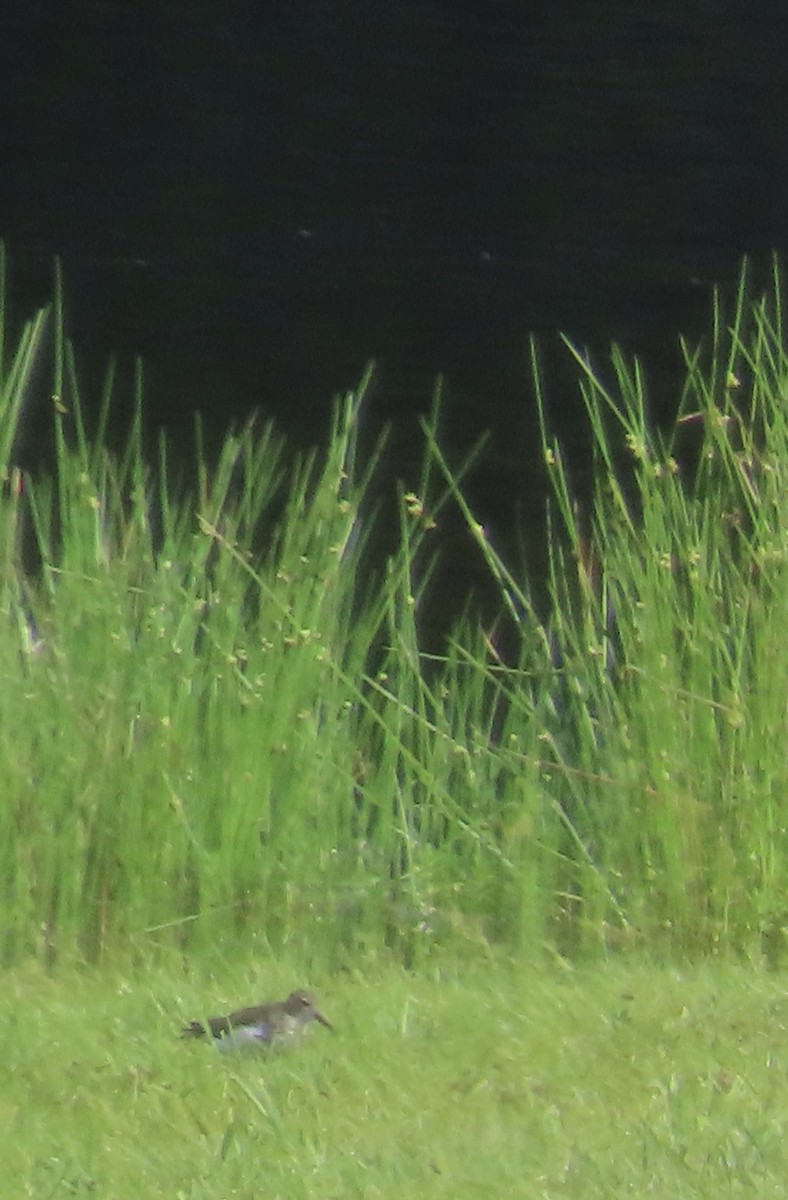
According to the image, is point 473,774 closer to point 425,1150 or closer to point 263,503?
point 263,503

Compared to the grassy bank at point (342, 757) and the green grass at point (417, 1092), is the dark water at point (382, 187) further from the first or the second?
the green grass at point (417, 1092)

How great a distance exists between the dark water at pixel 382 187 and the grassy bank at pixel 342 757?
1933 millimetres

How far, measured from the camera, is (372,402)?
6.07 meters

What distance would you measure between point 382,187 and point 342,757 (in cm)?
256

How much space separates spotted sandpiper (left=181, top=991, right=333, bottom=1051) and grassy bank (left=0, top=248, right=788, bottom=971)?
2.30 feet

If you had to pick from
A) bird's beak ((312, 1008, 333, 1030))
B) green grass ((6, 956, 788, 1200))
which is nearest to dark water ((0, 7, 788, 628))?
green grass ((6, 956, 788, 1200))

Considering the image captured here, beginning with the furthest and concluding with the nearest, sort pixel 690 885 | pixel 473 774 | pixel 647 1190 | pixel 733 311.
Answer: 1. pixel 733 311
2. pixel 473 774
3. pixel 690 885
4. pixel 647 1190

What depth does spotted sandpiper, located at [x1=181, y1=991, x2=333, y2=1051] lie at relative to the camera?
10.1 feet

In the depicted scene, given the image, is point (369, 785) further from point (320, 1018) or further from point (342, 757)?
point (320, 1018)

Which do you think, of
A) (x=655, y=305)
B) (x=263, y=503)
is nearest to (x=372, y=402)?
(x=655, y=305)

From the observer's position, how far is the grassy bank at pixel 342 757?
156 inches

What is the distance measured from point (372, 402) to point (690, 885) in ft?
8.08

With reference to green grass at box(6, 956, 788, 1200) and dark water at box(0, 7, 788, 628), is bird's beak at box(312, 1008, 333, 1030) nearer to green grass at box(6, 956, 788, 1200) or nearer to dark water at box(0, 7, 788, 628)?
green grass at box(6, 956, 788, 1200)

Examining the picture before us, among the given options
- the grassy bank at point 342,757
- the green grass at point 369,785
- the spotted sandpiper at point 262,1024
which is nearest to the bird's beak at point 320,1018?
the spotted sandpiper at point 262,1024
